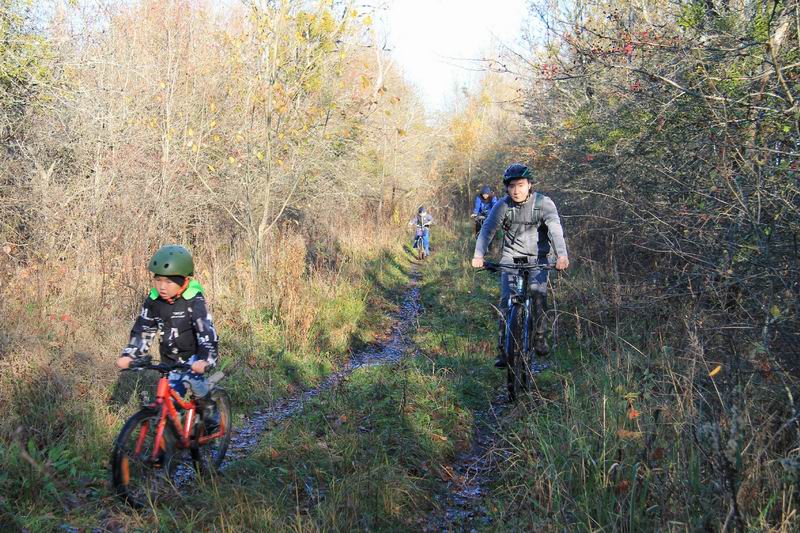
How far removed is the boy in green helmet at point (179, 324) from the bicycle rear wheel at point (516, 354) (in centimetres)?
278

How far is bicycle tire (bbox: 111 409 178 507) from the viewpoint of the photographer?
12.6 feet

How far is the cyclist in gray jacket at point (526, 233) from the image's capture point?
6145 millimetres

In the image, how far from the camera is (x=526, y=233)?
6.42 meters

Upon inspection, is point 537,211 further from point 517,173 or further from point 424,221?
point 424,221

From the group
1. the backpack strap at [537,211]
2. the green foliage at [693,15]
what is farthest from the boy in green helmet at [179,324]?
the green foliage at [693,15]

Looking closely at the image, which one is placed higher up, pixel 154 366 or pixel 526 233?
pixel 526 233

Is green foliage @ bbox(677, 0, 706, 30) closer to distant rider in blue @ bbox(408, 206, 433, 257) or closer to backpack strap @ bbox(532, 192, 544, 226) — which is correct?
backpack strap @ bbox(532, 192, 544, 226)

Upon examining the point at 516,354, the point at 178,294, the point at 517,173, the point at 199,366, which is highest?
the point at 517,173

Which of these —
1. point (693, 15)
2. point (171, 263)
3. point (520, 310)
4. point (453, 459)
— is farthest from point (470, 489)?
point (693, 15)

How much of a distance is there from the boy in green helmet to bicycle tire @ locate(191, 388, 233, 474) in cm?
11

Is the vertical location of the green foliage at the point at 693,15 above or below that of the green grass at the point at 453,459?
above

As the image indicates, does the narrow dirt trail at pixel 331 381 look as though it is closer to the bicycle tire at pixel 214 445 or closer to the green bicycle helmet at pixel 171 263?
the bicycle tire at pixel 214 445

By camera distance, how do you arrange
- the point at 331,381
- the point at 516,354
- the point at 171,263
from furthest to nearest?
the point at 331,381
the point at 516,354
the point at 171,263

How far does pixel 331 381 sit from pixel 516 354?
2.25m
